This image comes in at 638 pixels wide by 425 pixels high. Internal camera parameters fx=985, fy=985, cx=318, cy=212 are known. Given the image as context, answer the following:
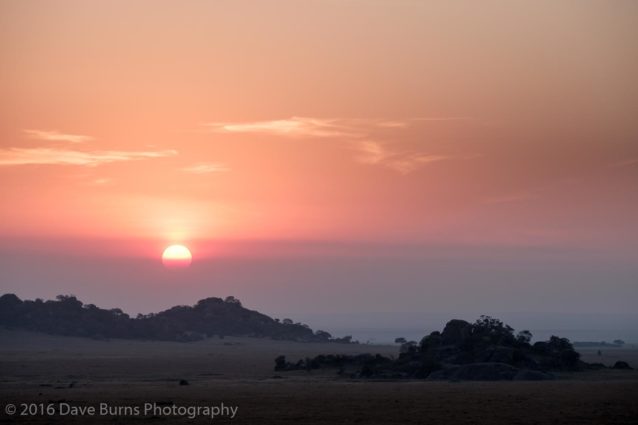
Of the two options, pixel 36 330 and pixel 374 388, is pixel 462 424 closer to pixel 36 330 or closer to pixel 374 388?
Answer: pixel 374 388

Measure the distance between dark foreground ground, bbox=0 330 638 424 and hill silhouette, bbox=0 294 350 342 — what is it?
58820mm

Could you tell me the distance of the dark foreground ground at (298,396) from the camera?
121 ft

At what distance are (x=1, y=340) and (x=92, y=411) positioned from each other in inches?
3346

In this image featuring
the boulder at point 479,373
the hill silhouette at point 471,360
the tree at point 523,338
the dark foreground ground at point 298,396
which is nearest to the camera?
the dark foreground ground at point 298,396

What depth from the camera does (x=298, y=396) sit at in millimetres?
46656

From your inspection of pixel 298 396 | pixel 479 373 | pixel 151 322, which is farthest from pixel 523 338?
pixel 151 322

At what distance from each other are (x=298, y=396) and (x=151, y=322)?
339 feet

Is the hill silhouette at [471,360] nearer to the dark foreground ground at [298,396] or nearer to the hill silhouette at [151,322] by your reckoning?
the dark foreground ground at [298,396]

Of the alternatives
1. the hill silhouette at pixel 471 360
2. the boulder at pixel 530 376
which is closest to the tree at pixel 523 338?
the hill silhouette at pixel 471 360

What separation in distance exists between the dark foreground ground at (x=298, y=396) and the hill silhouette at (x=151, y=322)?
193 ft

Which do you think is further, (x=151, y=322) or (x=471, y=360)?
(x=151, y=322)

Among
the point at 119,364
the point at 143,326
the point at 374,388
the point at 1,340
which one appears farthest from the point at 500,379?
the point at 143,326

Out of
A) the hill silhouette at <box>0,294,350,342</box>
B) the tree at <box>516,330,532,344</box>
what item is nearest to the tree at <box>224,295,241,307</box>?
the hill silhouette at <box>0,294,350,342</box>

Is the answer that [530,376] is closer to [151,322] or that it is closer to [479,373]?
[479,373]
